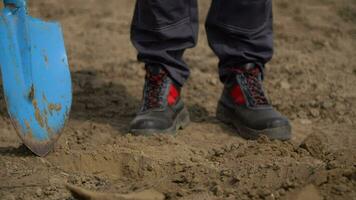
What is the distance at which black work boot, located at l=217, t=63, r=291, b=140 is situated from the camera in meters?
2.65

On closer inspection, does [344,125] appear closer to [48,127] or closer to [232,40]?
[232,40]

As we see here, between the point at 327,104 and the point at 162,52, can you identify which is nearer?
the point at 162,52

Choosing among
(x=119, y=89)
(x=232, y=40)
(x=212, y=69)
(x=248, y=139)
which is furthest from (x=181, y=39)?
(x=212, y=69)

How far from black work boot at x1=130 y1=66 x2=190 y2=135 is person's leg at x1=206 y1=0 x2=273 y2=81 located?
0.27 meters

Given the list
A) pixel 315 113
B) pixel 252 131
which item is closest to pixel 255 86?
pixel 252 131

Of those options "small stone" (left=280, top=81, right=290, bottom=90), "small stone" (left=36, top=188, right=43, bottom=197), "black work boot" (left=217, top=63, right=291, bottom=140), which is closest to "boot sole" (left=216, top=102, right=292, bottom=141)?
"black work boot" (left=217, top=63, right=291, bottom=140)

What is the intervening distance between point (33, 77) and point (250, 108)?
95 centimetres

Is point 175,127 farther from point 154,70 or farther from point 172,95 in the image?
point 154,70

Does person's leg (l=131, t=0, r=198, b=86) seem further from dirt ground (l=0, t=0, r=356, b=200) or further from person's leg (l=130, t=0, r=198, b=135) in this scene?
dirt ground (l=0, t=0, r=356, b=200)

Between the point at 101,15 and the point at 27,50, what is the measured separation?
2.01m

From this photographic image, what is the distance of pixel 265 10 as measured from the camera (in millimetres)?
2664

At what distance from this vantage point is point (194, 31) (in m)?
2.66

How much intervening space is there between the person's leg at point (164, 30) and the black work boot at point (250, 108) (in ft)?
0.92

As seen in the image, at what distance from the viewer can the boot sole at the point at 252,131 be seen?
8.66 ft
